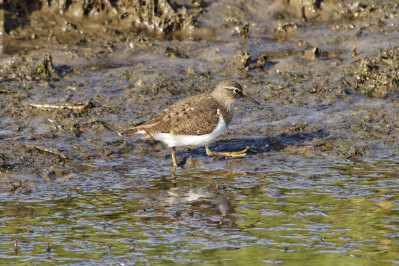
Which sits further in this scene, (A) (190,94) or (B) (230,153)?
(A) (190,94)

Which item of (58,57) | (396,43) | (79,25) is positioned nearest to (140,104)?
(58,57)

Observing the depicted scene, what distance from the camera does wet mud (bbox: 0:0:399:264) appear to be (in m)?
7.77

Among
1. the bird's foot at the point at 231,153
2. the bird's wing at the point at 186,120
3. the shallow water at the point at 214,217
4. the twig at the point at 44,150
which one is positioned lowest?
the shallow water at the point at 214,217

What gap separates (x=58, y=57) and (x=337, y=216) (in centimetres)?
822

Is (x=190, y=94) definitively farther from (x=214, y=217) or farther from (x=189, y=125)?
(x=214, y=217)

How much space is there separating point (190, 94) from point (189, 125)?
2.77 m

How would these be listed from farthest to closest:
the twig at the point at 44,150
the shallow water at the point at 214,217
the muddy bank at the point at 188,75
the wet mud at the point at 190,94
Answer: the muddy bank at the point at 188,75
the twig at the point at 44,150
the wet mud at the point at 190,94
the shallow water at the point at 214,217

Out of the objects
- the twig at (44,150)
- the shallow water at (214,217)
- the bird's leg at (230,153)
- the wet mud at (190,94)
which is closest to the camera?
the shallow water at (214,217)

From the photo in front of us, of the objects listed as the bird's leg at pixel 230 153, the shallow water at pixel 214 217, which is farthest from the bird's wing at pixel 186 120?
the shallow water at pixel 214 217

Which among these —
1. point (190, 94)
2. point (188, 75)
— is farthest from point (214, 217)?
point (188, 75)

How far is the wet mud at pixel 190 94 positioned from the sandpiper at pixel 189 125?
41 centimetres

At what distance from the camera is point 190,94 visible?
12.9m

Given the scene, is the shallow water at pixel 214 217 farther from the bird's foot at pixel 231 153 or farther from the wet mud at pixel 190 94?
the bird's foot at pixel 231 153

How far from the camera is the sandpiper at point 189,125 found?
10156 millimetres
